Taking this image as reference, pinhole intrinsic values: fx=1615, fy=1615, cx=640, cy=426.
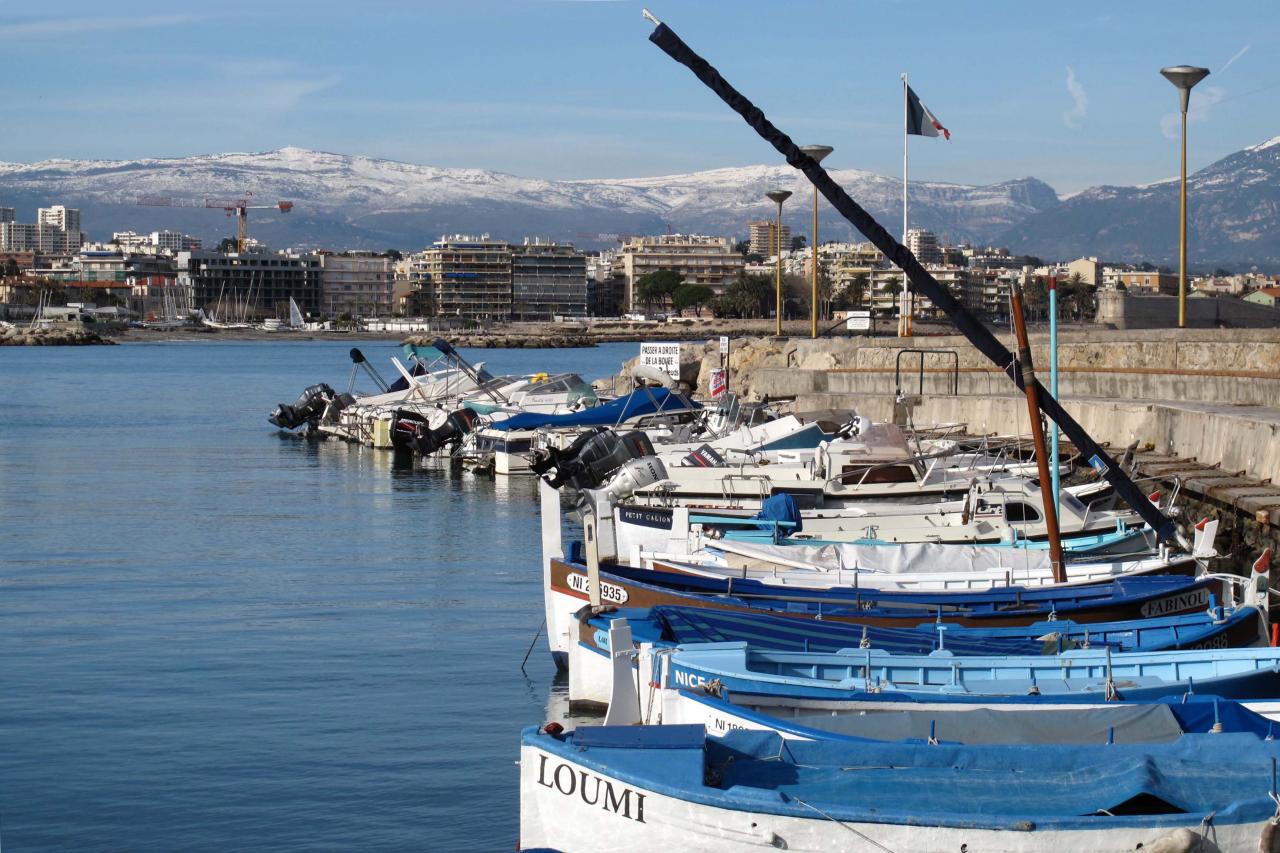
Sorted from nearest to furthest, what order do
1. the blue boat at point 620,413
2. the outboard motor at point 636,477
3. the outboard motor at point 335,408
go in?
1. the outboard motor at point 636,477
2. the blue boat at point 620,413
3. the outboard motor at point 335,408

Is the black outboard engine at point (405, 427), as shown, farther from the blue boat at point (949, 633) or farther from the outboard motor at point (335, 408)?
the blue boat at point (949, 633)

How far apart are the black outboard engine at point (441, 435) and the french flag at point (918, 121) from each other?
1331cm

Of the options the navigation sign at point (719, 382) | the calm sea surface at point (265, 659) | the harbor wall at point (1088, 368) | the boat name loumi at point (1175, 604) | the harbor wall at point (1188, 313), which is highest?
the harbor wall at point (1188, 313)

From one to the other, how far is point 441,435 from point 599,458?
1115 cm

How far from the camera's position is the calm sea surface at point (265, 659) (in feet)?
37.8

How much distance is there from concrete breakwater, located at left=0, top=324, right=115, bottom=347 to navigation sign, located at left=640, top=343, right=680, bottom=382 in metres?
130

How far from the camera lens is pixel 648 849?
772cm

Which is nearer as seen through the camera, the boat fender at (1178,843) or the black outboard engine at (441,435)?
the boat fender at (1178,843)

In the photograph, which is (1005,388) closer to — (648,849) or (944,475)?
(944,475)

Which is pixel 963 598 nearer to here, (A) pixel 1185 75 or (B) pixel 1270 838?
(B) pixel 1270 838

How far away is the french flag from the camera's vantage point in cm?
3997

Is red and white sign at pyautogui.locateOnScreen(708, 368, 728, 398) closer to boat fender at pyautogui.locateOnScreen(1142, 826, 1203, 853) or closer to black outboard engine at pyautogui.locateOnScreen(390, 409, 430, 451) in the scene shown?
black outboard engine at pyautogui.locateOnScreen(390, 409, 430, 451)

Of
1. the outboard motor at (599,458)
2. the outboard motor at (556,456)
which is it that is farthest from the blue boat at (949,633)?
the outboard motor at (556,456)

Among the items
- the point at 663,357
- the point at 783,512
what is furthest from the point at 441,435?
the point at 783,512
